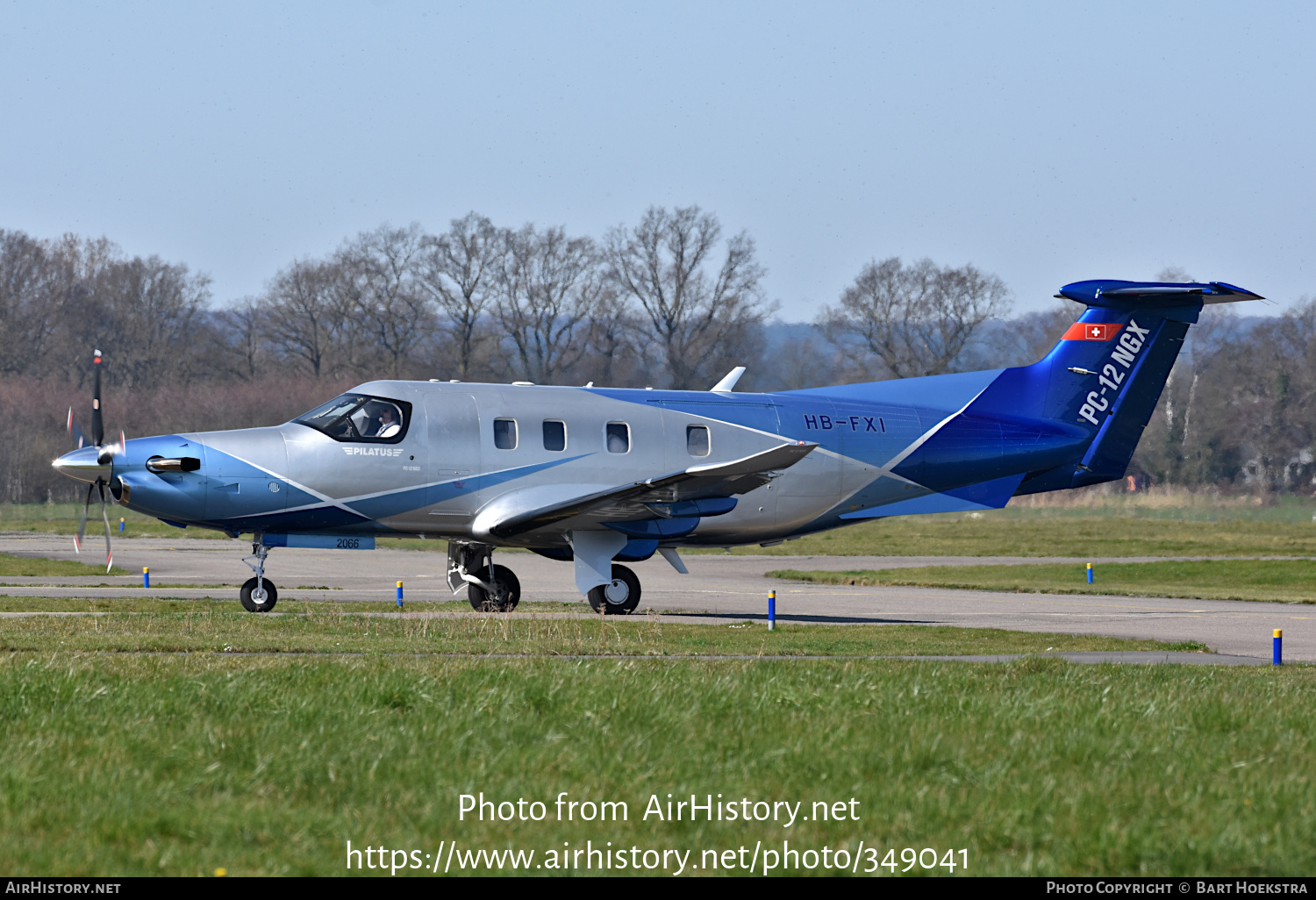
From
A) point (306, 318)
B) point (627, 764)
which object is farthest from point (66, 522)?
point (627, 764)

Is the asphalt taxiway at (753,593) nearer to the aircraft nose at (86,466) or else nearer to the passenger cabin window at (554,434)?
the passenger cabin window at (554,434)

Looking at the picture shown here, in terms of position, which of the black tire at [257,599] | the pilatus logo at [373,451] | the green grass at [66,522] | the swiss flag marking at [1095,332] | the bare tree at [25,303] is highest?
the bare tree at [25,303]

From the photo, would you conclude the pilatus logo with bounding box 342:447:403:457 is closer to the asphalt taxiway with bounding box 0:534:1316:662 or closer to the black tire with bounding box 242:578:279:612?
the black tire with bounding box 242:578:279:612

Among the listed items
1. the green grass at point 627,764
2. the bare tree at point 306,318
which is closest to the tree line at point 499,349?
the bare tree at point 306,318

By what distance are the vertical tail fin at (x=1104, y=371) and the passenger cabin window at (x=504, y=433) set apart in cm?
971

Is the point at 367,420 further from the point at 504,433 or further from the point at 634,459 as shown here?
the point at 634,459

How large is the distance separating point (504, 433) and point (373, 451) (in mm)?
2203

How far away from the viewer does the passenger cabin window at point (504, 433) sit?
23.5 meters

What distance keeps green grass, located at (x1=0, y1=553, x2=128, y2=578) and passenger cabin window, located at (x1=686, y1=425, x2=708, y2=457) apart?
51.4 feet

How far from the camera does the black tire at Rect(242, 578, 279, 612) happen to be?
22.4 metres

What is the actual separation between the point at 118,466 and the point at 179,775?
15526mm

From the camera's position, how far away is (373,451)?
904 inches

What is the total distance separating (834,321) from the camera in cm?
8950

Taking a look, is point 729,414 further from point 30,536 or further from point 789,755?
point 30,536
